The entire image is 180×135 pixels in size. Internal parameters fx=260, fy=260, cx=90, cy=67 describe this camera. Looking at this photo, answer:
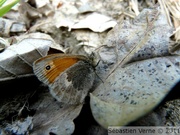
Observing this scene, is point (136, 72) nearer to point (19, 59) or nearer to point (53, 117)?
point (53, 117)

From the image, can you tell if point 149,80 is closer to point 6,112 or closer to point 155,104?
point 155,104

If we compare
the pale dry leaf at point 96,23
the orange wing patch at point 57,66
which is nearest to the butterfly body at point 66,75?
the orange wing patch at point 57,66

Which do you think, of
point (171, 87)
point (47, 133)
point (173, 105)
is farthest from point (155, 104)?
point (47, 133)

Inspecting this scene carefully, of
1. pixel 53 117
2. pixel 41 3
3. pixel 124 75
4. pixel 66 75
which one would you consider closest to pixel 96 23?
pixel 41 3

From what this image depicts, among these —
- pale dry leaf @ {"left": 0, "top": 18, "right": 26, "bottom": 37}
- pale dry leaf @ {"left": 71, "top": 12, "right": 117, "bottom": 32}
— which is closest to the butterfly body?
pale dry leaf @ {"left": 71, "top": 12, "right": 117, "bottom": 32}

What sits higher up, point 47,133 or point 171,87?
point 171,87

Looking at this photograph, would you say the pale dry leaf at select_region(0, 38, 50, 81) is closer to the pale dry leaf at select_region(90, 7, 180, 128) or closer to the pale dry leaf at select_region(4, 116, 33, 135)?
the pale dry leaf at select_region(4, 116, 33, 135)
